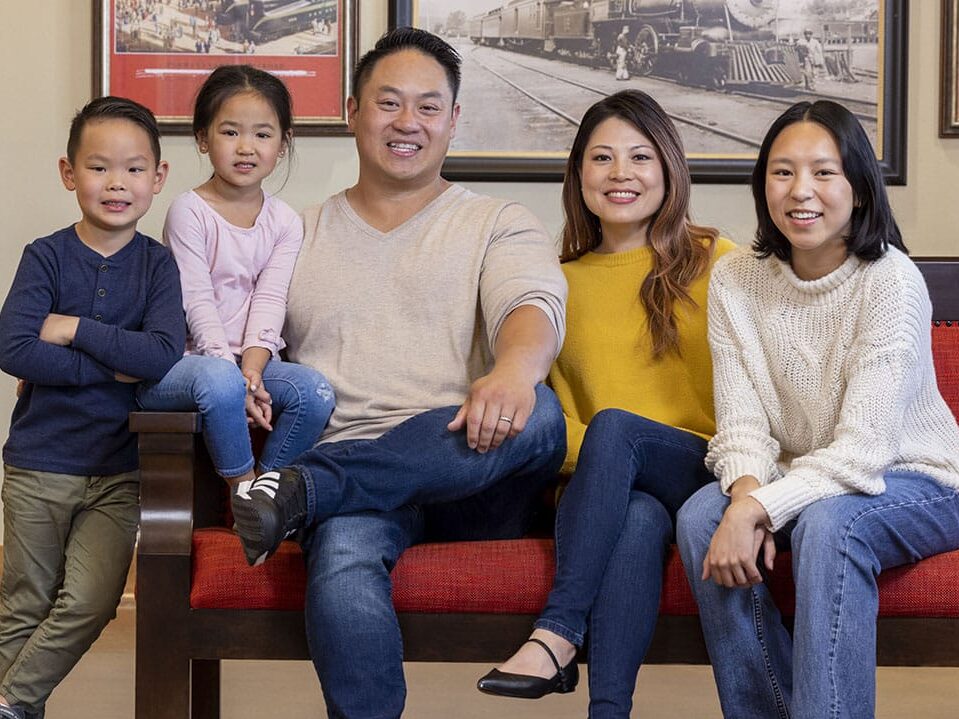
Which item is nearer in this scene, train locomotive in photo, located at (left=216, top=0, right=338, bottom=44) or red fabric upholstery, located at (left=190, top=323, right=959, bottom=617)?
red fabric upholstery, located at (left=190, top=323, right=959, bottom=617)

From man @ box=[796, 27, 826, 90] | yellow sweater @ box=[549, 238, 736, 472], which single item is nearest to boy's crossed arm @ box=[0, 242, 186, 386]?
yellow sweater @ box=[549, 238, 736, 472]

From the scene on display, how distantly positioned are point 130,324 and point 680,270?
0.99 metres

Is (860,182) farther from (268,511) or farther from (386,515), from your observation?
(268,511)

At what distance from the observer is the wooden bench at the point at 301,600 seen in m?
1.88

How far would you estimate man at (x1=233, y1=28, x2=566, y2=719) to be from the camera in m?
1.77

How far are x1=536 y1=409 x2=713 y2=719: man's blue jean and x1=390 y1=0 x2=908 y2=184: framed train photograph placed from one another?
1.24m

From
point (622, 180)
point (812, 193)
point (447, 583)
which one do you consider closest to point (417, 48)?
point (622, 180)

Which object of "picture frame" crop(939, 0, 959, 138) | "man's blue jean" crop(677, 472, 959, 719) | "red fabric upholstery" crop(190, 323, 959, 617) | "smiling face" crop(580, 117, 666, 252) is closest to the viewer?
"man's blue jean" crop(677, 472, 959, 719)

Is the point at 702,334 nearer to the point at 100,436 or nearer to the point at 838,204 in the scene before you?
the point at 838,204

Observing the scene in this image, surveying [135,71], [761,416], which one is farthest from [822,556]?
[135,71]

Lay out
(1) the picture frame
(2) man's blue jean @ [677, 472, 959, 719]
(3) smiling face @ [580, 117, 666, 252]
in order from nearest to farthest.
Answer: (2) man's blue jean @ [677, 472, 959, 719]
(3) smiling face @ [580, 117, 666, 252]
(1) the picture frame

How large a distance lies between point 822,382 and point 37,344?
1279 millimetres

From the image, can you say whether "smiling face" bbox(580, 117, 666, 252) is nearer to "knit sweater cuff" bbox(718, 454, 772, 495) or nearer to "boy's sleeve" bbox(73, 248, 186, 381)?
"knit sweater cuff" bbox(718, 454, 772, 495)

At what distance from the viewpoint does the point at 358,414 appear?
2.14m
